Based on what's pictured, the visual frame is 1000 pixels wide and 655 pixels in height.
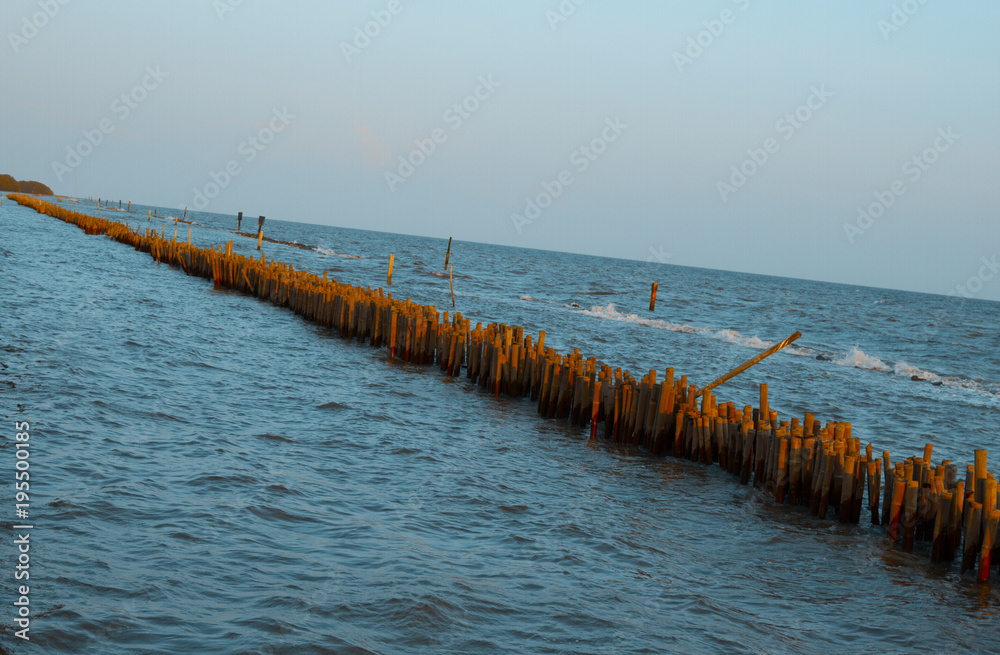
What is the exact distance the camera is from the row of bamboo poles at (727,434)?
7.54 m

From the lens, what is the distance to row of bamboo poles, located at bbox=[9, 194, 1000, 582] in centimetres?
754

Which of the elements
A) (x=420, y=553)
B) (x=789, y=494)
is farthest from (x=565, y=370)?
(x=420, y=553)

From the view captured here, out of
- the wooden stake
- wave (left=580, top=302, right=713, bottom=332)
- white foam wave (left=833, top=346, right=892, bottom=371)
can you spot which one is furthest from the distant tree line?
the wooden stake

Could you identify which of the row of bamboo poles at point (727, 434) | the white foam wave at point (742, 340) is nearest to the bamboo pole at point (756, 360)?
the row of bamboo poles at point (727, 434)

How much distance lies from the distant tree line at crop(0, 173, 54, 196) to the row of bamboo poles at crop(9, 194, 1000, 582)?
180 m

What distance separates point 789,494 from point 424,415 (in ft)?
18.1

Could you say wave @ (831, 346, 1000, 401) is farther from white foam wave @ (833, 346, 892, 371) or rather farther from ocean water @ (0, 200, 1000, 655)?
ocean water @ (0, 200, 1000, 655)

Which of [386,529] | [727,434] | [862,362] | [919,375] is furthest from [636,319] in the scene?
[386,529]

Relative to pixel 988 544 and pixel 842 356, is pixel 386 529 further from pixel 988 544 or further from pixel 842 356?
pixel 842 356

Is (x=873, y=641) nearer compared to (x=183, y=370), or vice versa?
(x=873, y=641)

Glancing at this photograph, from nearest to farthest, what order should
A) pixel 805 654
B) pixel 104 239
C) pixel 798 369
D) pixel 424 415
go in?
pixel 805 654 → pixel 424 415 → pixel 798 369 → pixel 104 239

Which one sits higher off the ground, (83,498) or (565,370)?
(565,370)

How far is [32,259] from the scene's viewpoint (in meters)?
30.9

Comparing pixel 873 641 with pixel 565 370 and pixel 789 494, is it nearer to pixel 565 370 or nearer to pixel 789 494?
pixel 789 494
